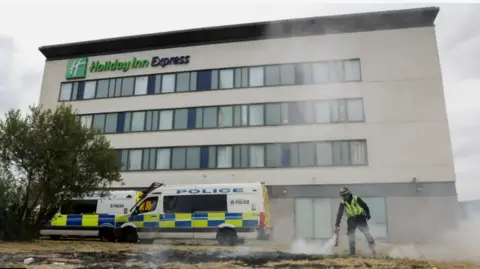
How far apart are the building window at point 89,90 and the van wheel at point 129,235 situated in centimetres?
1328

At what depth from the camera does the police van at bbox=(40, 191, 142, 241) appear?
15109 mm

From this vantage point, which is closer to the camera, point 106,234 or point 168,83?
point 106,234

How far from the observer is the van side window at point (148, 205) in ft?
46.0

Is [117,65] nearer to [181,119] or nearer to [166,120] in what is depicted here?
[166,120]

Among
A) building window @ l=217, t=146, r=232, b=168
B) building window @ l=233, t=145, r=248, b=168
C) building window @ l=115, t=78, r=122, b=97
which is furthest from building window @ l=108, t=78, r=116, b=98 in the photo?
building window @ l=233, t=145, r=248, b=168

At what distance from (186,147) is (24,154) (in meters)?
9.91

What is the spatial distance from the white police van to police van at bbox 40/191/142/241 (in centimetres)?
109

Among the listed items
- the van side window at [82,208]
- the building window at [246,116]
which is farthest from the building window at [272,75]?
the van side window at [82,208]

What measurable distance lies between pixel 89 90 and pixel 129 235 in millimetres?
13919

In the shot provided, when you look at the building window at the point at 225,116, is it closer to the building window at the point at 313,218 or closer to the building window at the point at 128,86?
the building window at the point at 313,218

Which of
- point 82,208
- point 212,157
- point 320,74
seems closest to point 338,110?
point 320,74

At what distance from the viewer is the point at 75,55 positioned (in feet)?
84.8

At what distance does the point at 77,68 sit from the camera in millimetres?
25453

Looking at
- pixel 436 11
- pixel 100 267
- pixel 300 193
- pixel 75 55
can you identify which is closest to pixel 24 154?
pixel 100 267
